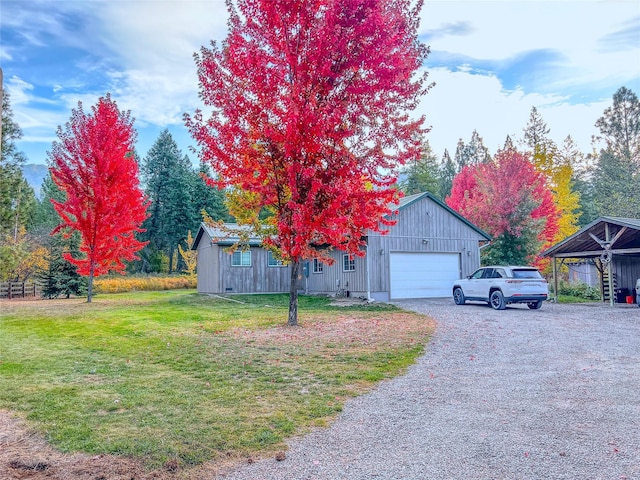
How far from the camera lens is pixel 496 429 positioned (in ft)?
13.8

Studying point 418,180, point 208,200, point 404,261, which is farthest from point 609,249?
point 208,200

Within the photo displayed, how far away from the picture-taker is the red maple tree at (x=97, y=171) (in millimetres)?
16516

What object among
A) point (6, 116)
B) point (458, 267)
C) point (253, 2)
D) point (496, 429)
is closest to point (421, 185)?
point (458, 267)

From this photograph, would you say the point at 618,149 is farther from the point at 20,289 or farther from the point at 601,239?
the point at 20,289

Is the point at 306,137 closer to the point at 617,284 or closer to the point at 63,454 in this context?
the point at 63,454

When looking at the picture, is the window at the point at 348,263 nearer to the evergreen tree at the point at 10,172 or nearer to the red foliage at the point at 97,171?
the red foliage at the point at 97,171

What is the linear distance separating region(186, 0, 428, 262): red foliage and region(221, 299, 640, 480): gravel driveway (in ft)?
12.9

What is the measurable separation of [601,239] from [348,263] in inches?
407

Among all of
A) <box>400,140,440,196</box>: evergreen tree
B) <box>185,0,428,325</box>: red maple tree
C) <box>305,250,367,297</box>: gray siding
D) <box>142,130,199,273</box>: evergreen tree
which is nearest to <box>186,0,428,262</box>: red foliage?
<box>185,0,428,325</box>: red maple tree

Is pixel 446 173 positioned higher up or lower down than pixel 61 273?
higher up

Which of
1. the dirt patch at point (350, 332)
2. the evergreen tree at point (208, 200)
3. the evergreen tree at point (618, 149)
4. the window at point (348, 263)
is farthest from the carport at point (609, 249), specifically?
the evergreen tree at point (208, 200)

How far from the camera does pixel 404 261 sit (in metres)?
19.5

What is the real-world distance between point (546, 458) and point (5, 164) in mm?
29514

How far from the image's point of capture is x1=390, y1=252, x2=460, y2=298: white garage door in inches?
759
